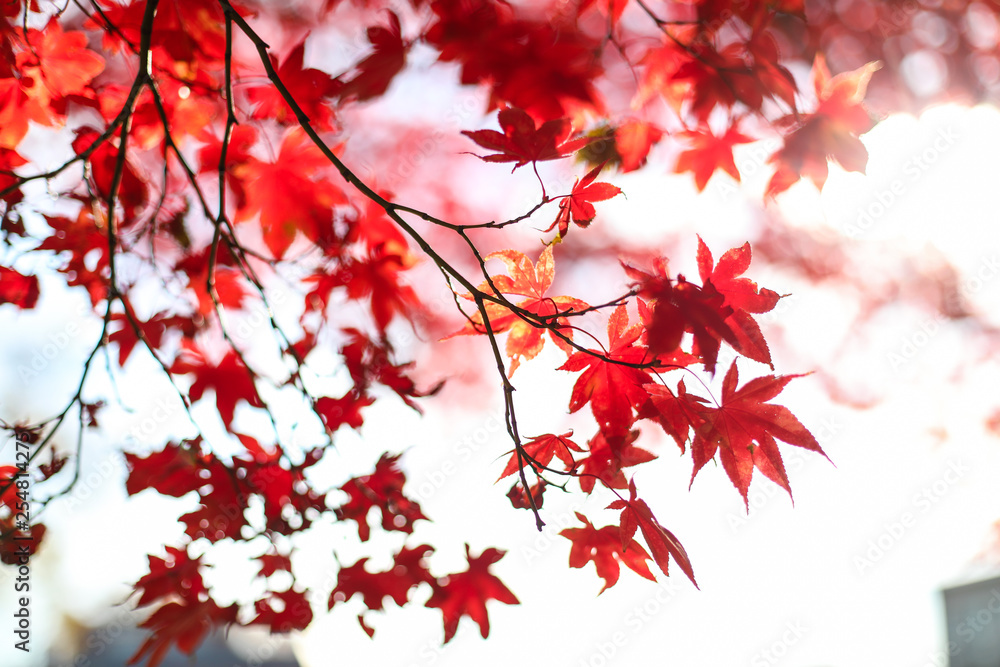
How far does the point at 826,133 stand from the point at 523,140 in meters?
0.80

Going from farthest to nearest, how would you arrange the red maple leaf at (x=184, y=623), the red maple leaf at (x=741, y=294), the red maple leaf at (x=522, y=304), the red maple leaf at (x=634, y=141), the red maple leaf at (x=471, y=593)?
1. the red maple leaf at (x=634, y=141)
2. the red maple leaf at (x=471, y=593)
3. the red maple leaf at (x=184, y=623)
4. the red maple leaf at (x=522, y=304)
5. the red maple leaf at (x=741, y=294)

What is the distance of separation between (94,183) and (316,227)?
510mm

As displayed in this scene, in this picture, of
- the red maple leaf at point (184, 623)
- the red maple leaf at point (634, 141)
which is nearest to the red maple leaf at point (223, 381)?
the red maple leaf at point (184, 623)

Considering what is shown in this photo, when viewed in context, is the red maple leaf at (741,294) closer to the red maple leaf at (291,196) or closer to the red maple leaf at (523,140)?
the red maple leaf at (523,140)

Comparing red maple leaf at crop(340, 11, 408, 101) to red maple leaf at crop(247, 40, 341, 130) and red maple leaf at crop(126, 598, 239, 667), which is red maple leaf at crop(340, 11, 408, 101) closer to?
red maple leaf at crop(247, 40, 341, 130)

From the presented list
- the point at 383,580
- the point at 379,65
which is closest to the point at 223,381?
the point at 383,580

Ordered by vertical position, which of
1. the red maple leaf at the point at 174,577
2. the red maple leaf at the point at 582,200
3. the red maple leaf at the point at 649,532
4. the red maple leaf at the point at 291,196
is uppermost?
the red maple leaf at the point at 291,196

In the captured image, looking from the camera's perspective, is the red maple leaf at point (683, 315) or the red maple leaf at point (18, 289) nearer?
the red maple leaf at point (683, 315)

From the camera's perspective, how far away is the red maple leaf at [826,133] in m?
1.22

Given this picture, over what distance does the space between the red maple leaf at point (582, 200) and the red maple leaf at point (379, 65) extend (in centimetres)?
64

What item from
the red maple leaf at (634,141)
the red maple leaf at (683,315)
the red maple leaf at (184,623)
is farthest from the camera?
the red maple leaf at (634,141)

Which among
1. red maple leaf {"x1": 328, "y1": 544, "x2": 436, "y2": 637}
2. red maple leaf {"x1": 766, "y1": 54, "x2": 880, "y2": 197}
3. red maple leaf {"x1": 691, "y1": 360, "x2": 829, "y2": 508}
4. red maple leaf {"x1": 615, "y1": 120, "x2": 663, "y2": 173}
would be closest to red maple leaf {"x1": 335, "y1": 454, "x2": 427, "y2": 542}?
red maple leaf {"x1": 328, "y1": 544, "x2": 436, "y2": 637}

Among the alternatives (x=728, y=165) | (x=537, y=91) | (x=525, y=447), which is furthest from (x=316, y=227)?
(x=728, y=165)

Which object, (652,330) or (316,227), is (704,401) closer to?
(652,330)
